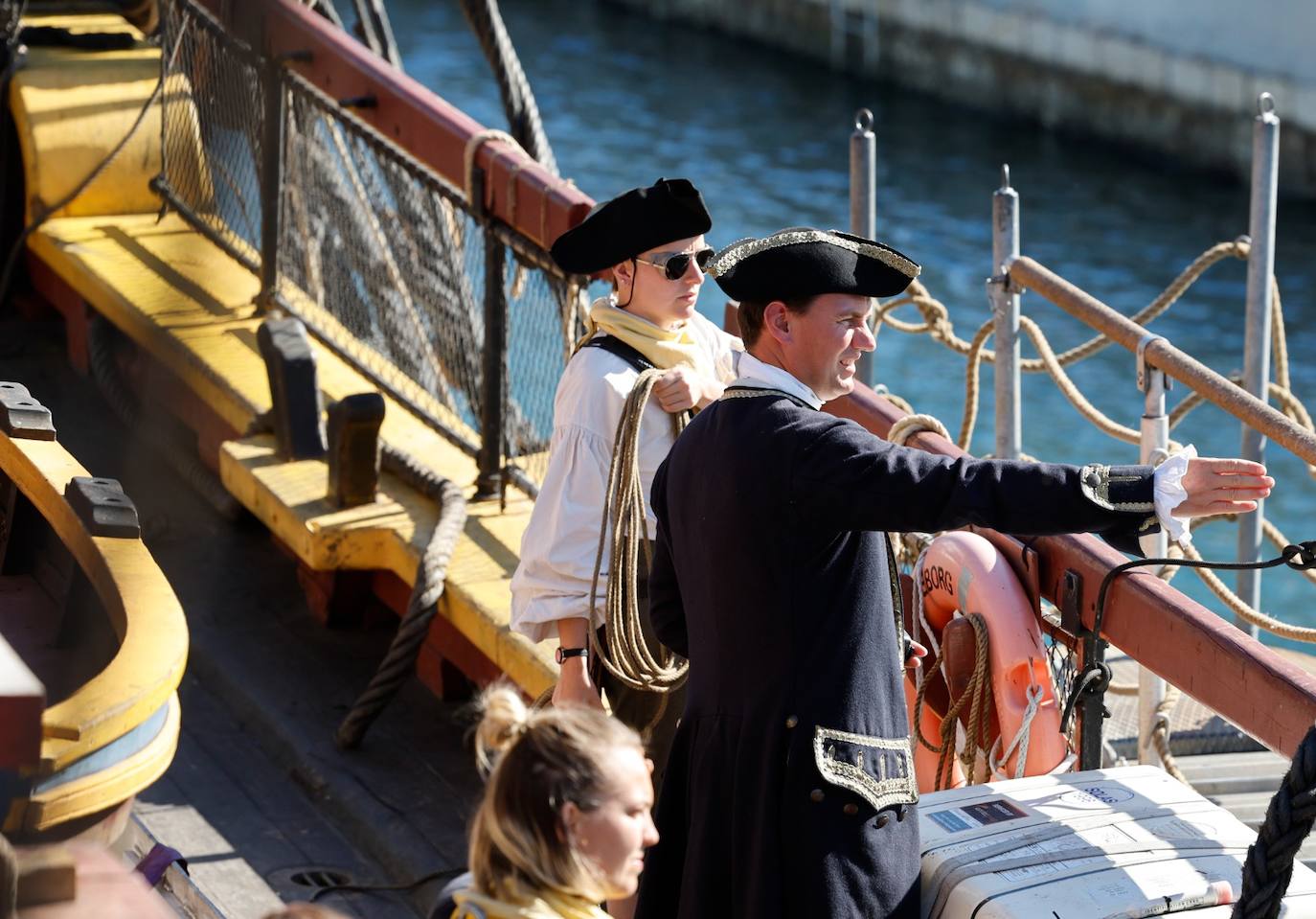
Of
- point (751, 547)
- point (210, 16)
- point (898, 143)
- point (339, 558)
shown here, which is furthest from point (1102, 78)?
point (751, 547)

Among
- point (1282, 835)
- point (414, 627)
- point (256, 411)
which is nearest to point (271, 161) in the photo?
point (256, 411)

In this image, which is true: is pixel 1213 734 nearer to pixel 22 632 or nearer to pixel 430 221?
pixel 430 221

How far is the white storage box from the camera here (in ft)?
8.48

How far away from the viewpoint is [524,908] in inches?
83.6

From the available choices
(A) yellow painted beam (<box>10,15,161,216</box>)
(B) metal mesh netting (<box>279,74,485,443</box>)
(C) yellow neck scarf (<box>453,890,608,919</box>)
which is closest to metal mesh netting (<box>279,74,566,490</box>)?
(B) metal mesh netting (<box>279,74,485,443</box>)

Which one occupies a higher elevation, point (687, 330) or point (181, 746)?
point (687, 330)

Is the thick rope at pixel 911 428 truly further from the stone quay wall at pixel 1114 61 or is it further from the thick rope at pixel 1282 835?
the stone quay wall at pixel 1114 61

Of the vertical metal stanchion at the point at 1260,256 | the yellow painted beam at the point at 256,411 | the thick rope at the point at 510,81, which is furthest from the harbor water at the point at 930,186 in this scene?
the yellow painted beam at the point at 256,411

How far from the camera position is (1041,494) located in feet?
8.04

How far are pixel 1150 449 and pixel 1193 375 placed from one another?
17.1 inches

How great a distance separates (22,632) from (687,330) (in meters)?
1.64

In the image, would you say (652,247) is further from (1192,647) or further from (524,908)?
(524,908)

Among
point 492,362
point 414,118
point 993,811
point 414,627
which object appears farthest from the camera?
point 414,118

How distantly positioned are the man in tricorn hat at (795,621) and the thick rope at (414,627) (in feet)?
6.22
